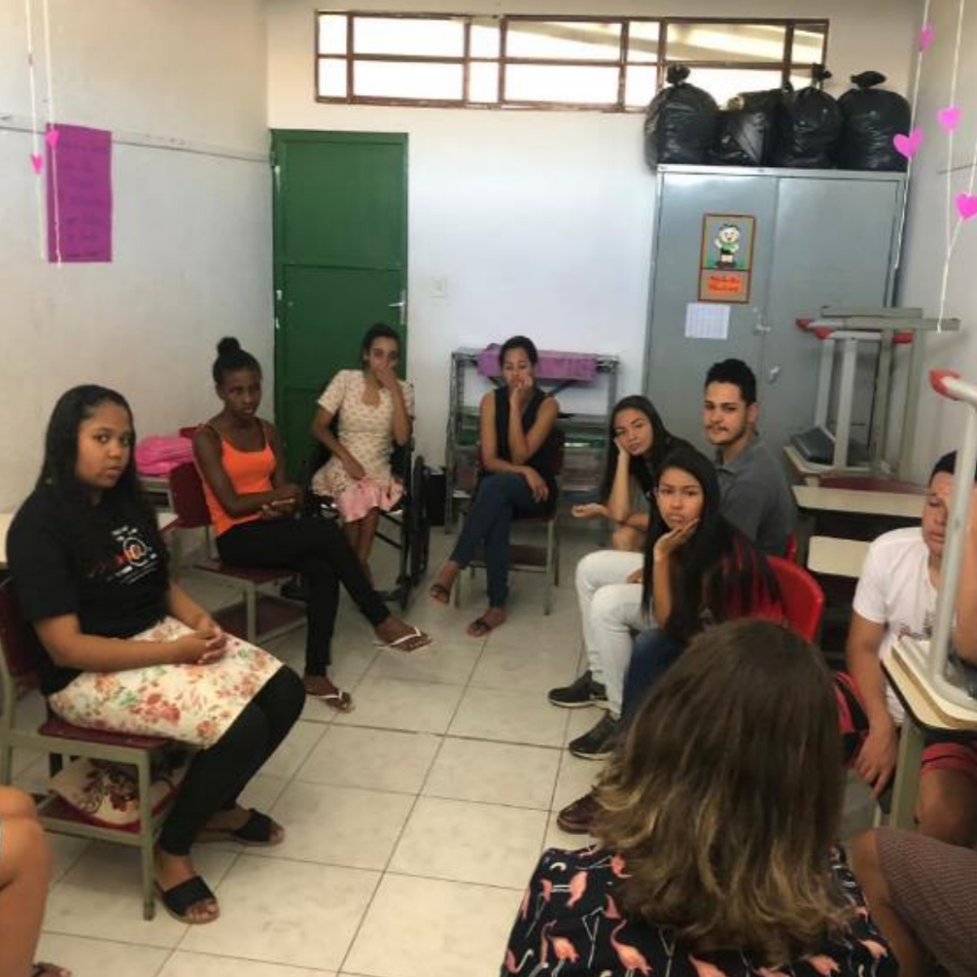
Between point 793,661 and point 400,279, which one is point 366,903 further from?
point 400,279

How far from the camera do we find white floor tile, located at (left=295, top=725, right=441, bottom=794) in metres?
2.94

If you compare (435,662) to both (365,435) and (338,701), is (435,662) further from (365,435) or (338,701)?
(365,435)

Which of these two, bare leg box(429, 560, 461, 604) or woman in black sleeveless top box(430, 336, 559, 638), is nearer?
bare leg box(429, 560, 461, 604)

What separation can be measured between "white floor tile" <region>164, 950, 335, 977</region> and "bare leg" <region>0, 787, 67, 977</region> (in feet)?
1.17

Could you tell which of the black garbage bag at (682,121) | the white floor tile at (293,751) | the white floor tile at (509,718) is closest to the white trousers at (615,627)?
the white floor tile at (509,718)

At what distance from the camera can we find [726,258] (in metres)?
5.04

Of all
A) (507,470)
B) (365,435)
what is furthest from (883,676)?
(365,435)

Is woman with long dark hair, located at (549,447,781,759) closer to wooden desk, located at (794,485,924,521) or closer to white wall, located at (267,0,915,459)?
wooden desk, located at (794,485,924,521)

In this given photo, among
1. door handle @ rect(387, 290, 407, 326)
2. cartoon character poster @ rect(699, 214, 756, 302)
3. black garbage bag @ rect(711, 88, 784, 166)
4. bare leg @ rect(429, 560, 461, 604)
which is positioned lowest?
bare leg @ rect(429, 560, 461, 604)

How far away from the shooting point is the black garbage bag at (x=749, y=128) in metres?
4.83

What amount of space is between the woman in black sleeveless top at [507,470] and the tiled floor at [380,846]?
0.43 meters

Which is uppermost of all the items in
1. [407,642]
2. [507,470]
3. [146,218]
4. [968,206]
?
[968,206]

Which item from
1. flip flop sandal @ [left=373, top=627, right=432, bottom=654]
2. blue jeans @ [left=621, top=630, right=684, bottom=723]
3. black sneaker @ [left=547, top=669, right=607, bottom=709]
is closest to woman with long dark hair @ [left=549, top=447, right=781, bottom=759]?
blue jeans @ [left=621, top=630, right=684, bottom=723]

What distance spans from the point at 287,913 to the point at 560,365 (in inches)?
139
